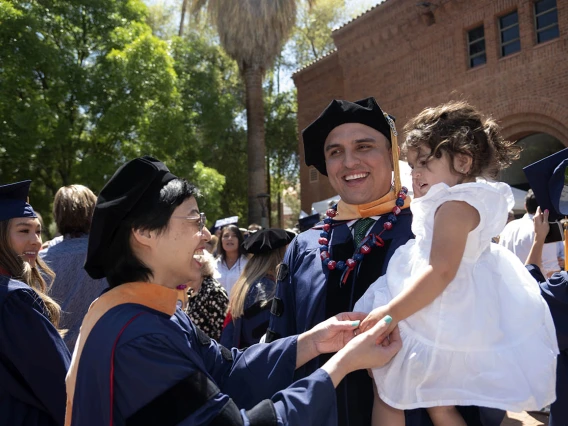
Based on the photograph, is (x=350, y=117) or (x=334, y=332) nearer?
(x=334, y=332)

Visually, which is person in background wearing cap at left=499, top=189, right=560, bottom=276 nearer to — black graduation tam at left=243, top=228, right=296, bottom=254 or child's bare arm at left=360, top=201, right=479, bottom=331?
black graduation tam at left=243, top=228, right=296, bottom=254

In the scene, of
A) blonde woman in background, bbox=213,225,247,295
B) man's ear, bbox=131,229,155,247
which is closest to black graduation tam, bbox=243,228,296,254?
blonde woman in background, bbox=213,225,247,295

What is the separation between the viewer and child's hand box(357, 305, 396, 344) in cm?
228

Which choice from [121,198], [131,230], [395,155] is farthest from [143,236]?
[395,155]

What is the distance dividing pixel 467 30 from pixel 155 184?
51.2 ft

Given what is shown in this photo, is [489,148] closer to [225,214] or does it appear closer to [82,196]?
[82,196]

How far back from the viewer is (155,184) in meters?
2.05

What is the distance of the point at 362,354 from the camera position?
7.16ft

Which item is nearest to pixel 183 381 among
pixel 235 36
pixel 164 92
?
pixel 164 92

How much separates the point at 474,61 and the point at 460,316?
14.9 meters

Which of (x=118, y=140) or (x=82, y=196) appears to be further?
(x=118, y=140)

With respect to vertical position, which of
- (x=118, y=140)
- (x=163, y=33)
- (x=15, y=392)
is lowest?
(x=15, y=392)

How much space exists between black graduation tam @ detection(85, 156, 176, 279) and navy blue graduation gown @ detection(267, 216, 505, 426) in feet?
3.42

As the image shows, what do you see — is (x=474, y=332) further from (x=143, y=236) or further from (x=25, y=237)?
(x=25, y=237)
